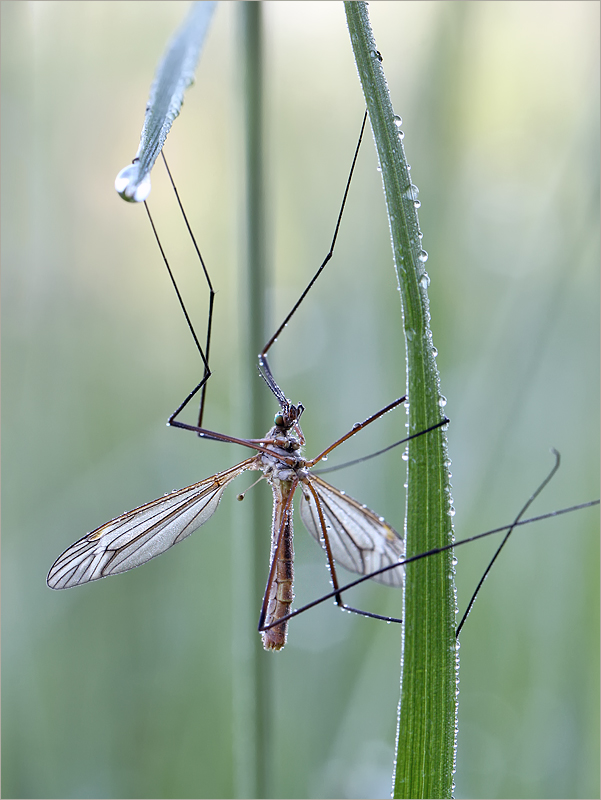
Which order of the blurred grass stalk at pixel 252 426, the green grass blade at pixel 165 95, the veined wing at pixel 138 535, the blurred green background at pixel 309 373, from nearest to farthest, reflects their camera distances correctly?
the green grass blade at pixel 165 95 < the blurred grass stalk at pixel 252 426 < the veined wing at pixel 138 535 < the blurred green background at pixel 309 373

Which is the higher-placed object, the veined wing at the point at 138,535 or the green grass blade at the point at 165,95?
the green grass blade at the point at 165,95

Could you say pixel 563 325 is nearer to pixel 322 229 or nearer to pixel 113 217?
pixel 322 229

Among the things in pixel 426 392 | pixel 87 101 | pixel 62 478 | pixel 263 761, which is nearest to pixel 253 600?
pixel 263 761

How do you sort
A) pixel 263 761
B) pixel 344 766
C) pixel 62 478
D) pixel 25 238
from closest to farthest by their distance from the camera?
1. pixel 263 761
2. pixel 344 766
3. pixel 25 238
4. pixel 62 478

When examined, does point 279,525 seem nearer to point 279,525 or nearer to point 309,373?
point 279,525

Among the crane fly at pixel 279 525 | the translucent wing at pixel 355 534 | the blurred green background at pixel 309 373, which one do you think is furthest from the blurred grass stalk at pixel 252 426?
the blurred green background at pixel 309 373

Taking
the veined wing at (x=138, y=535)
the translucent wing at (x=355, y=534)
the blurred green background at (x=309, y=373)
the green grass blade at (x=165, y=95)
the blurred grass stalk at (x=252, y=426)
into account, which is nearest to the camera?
the green grass blade at (x=165, y=95)

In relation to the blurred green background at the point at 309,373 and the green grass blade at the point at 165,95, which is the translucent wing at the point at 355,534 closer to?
the blurred green background at the point at 309,373
